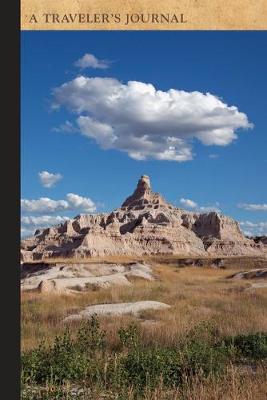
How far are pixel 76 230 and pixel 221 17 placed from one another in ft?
221

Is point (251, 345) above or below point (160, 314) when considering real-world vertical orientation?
below

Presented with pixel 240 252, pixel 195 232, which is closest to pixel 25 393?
pixel 240 252

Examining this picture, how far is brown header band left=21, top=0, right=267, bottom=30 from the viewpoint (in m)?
6.20

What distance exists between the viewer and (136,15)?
626cm

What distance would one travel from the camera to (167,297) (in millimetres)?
17688

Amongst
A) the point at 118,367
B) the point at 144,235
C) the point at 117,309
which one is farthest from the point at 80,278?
the point at 144,235

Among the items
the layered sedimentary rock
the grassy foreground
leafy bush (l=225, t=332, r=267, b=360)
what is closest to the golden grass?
the grassy foreground

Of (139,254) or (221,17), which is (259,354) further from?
(139,254)

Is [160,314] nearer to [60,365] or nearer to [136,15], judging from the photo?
[60,365]

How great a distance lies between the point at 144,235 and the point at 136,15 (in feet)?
193

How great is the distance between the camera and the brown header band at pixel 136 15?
244 inches

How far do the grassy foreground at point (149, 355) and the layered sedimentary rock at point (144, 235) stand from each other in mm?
38289

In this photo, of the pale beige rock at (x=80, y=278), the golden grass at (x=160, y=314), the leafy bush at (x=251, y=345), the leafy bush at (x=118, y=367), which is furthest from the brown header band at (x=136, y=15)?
the pale beige rock at (x=80, y=278)

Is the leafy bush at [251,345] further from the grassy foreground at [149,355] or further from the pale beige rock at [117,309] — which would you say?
the pale beige rock at [117,309]
